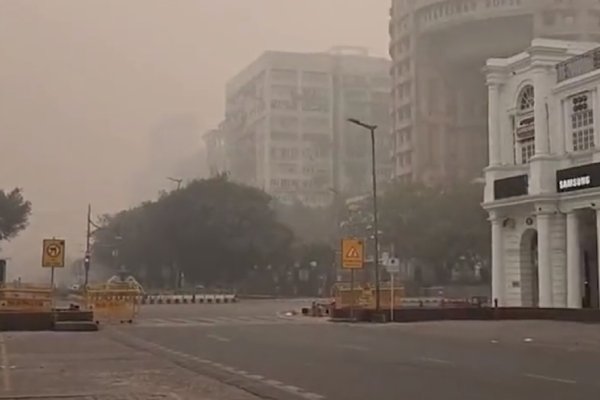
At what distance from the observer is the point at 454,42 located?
14225 centimetres

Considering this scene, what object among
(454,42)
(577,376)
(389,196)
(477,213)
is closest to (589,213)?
(577,376)

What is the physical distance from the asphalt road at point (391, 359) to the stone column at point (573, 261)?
1009 cm

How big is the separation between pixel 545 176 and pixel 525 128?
13.9 ft

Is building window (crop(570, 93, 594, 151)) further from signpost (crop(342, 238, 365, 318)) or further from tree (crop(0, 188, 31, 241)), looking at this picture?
tree (crop(0, 188, 31, 241))

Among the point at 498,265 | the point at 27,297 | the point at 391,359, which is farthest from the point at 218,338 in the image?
the point at 498,265

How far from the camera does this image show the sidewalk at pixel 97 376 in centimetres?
1404

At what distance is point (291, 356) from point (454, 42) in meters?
126

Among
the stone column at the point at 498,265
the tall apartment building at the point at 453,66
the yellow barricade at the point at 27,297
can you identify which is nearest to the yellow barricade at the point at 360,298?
the stone column at the point at 498,265

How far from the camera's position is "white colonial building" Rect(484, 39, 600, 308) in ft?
154

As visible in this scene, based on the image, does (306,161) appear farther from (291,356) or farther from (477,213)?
Answer: (291,356)

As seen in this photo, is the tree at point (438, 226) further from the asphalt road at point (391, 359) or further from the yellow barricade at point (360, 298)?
the asphalt road at point (391, 359)

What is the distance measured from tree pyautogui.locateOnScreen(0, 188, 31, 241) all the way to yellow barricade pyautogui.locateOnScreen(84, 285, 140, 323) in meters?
56.5

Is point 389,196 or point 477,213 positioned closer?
point 477,213

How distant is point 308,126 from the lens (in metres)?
170
